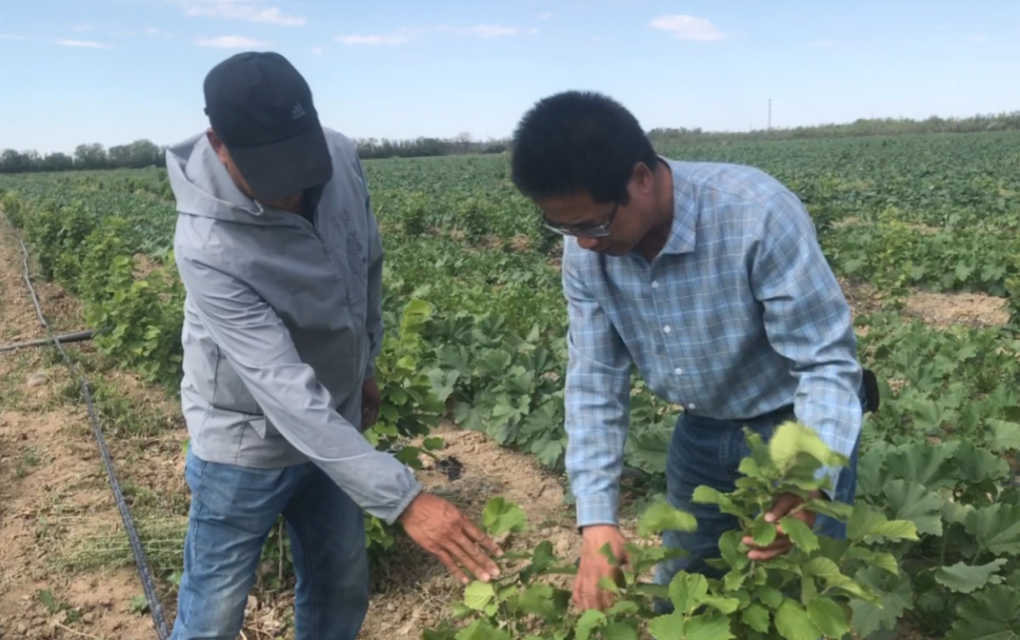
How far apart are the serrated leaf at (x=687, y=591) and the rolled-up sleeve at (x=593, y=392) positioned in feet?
1.85

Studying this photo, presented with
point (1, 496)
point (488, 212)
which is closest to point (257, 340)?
point (1, 496)

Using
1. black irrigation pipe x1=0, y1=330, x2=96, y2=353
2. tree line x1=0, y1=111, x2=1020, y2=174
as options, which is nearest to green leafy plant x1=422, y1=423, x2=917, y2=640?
black irrigation pipe x1=0, y1=330, x2=96, y2=353

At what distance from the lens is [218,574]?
2.51m

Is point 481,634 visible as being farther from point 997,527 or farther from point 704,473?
point 997,527

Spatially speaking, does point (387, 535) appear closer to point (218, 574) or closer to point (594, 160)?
point (218, 574)

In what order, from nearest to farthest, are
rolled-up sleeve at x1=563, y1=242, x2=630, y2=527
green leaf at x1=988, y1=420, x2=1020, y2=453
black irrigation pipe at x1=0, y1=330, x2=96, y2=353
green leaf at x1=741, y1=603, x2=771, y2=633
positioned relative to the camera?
green leaf at x1=741, y1=603, x2=771, y2=633 → rolled-up sleeve at x1=563, y1=242, x2=630, y2=527 → green leaf at x1=988, y1=420, x2=1020, y2=453 → black irrigation pipe at x1=0, y1=330, x2=96, y2=353

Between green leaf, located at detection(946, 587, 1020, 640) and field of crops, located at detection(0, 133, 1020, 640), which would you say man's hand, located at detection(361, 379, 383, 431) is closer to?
field of crops, located at detection(0, 133, 1020, 640)

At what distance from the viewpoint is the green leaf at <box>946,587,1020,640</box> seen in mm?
2762

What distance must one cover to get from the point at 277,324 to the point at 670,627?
1.11 metres

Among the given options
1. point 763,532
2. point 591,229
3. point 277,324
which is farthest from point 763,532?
point 277,324

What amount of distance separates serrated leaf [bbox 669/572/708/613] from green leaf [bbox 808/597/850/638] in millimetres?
186

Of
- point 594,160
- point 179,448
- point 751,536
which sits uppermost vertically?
point 594,160

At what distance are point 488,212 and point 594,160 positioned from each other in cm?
1534

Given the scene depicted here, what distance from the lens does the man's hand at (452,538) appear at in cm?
A: 193
